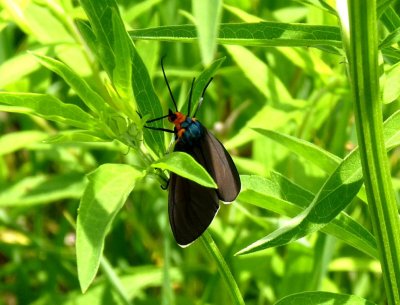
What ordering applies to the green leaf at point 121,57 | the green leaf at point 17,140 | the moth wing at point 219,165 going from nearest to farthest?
the green leaf at point 121,57 → the moth wing at point 219,165 → the green leaf at point 17,140

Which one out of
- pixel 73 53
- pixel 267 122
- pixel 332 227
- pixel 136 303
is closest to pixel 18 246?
pixel 136 303

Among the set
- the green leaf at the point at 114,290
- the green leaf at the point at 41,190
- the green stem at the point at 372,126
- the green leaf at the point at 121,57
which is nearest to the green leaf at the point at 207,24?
the green stem at the point at 372,126

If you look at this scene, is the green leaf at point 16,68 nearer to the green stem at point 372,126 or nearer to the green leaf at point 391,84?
the green leaf at point 391,84

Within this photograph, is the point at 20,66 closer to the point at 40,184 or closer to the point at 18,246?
the point at 40,184

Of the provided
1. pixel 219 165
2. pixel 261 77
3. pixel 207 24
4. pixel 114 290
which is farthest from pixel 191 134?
pixel 114 290

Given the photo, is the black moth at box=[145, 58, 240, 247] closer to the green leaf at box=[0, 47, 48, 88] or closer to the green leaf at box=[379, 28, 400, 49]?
the green leaf at box=[379, 28, 400, 49]

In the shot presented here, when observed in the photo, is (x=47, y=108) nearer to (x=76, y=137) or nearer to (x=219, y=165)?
(x=76, y=137)

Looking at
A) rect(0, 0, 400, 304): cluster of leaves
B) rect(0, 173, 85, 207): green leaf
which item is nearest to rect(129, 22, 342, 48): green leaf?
rect(0, 0, 400, 304): cluster of leaves
